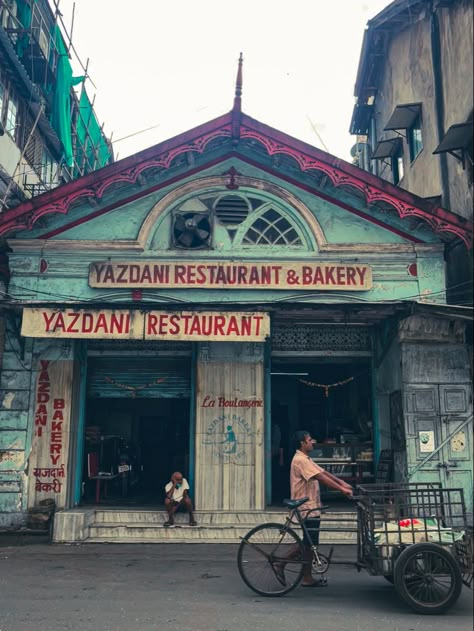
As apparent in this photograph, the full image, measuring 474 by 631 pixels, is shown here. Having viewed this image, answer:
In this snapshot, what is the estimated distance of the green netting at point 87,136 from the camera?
20.9m

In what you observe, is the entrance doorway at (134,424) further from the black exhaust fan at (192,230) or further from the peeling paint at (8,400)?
the black exhaust fan at (192,230)

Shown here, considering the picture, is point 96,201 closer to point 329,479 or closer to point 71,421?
point 71,421

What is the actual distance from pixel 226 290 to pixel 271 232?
1.43m

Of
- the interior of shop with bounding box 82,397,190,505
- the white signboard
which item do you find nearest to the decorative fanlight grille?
the white signboard

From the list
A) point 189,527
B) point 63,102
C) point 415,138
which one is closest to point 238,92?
point 415,138

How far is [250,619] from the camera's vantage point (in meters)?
5.79

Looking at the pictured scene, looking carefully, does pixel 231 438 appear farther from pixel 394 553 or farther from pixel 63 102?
pixel 63 102

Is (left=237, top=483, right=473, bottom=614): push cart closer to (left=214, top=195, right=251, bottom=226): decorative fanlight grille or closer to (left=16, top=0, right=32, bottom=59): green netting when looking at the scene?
(left=214, top=195, right=251, bottom=226): decorative fanlight grille

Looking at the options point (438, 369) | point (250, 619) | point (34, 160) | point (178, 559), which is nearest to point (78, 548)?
point (178, 559)

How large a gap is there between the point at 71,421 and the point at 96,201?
4035mm

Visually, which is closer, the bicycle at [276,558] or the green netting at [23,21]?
the bicycle at [276,558]

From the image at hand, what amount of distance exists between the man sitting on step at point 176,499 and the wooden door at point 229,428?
0.37 meters

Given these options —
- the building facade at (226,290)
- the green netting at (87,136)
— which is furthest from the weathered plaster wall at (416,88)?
the green netting at (87,136)

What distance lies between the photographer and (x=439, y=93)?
13.0 m
